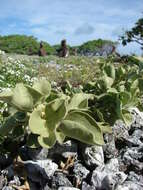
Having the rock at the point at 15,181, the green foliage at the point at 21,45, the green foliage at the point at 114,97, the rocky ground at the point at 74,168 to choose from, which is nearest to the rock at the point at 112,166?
the rocky ground at the point at 74,168

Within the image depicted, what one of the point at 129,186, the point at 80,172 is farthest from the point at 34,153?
the point at 129,186

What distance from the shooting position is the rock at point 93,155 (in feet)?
7.97

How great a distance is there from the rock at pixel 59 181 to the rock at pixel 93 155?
17 centimetres

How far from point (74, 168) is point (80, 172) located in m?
0.04

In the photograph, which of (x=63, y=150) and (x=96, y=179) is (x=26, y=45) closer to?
(x=63, y=150)

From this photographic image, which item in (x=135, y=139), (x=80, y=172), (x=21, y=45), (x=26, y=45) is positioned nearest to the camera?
(x=80, y=172)

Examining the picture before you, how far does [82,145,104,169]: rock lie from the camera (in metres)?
2.43

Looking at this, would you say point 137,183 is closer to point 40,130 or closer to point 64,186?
point 64,186

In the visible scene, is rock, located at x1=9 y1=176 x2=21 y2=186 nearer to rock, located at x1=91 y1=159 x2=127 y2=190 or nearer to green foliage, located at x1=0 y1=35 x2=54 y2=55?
rock, located at x1=91 y1=159 x2=127 y2=190

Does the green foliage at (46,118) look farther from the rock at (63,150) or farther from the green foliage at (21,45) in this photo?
the green foliage at (21,45)

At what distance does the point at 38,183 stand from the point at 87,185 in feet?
0.80

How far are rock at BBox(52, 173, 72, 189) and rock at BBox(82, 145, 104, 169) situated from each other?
0.17 meters

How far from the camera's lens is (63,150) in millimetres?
2438

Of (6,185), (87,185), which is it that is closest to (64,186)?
(87,185)
